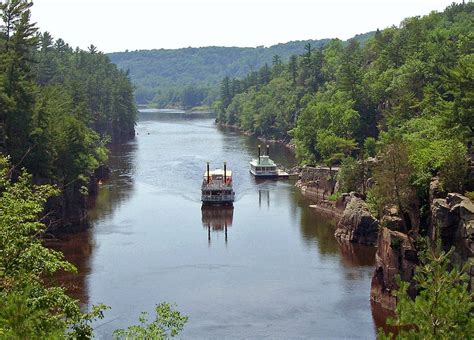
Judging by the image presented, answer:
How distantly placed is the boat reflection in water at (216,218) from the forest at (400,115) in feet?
51.9

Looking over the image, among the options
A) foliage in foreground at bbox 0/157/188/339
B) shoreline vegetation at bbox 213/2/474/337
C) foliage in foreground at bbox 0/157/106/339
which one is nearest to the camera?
foliage in foreground at bbox 0/157/106/339

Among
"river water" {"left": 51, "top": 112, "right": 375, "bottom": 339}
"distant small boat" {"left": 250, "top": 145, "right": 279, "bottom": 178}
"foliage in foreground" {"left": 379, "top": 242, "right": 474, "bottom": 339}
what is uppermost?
"foliage in foreground" {"left": 379, "top": 242, "right": 474, "bottom": 339}

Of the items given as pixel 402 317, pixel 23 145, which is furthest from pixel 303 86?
pixel 402 317

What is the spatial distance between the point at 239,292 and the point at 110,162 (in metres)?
92.0

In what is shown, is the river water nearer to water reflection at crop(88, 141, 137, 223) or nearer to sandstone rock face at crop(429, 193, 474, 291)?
water reflection at crop(88, 141, 137, 223)

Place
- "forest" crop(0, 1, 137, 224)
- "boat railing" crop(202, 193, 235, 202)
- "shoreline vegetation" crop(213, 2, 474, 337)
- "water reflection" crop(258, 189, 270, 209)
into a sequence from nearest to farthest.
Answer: "shoreline vegetation" crop(213, 2, 474, 337), "forest" crop(0, 1, 137, 224), "boat railing" crop(202, 193, 235, 202), "water reflection" crop(258, 189, 270, 209)

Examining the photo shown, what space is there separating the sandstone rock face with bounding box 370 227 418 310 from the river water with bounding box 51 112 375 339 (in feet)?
4.87

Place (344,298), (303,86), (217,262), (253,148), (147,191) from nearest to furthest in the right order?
(344,298)
(217,262)
(147,191)
(253,148)
(303,86)

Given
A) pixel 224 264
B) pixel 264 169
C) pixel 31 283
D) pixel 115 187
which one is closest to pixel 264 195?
pixel 264 169

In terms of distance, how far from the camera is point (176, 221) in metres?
96.3

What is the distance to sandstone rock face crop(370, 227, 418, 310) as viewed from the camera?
2388 inches

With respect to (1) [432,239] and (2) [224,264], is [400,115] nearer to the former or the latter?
(2) [224,264]

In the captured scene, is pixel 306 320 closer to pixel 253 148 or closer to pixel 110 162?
pixel 110 162

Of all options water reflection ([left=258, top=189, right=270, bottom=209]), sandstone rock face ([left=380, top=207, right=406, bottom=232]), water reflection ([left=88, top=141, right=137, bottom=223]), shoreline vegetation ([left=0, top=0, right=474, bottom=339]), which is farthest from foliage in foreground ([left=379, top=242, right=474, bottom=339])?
water reflection ([left=258, top=189, right=270, bottom=209])
